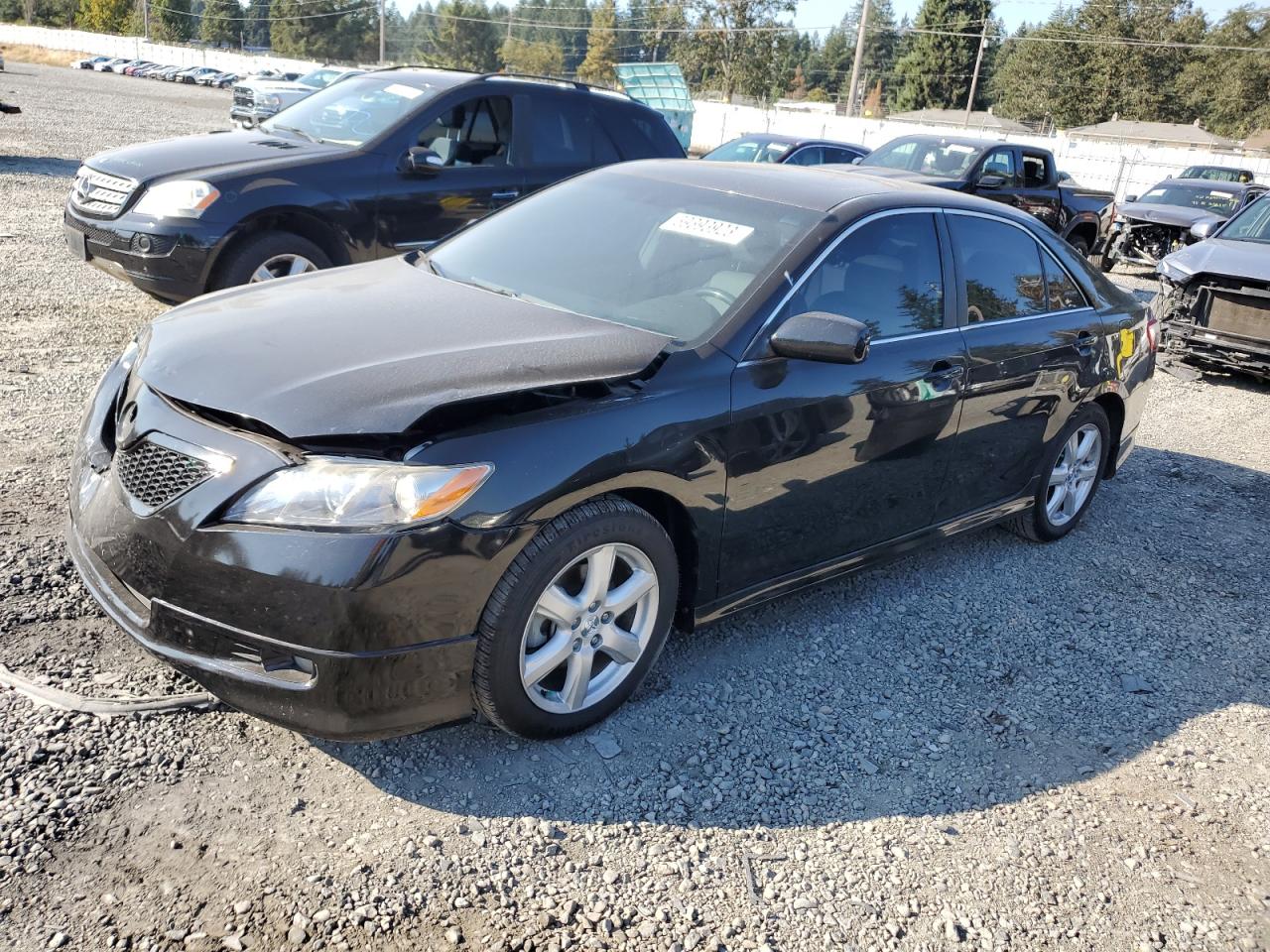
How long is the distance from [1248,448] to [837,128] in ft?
126

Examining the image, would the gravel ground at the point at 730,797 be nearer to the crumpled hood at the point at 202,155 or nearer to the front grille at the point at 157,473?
the front grille at the point at 157,473

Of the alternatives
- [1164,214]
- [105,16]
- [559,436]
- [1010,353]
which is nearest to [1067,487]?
[1010,353]

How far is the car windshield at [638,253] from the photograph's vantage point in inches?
140

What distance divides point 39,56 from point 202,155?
7469cm

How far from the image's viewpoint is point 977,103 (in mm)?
90438

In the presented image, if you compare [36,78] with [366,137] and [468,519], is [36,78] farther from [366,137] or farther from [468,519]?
[468,519]

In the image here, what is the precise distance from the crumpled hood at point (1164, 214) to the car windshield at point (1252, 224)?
555 centimetres

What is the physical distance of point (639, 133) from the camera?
841 centimetres

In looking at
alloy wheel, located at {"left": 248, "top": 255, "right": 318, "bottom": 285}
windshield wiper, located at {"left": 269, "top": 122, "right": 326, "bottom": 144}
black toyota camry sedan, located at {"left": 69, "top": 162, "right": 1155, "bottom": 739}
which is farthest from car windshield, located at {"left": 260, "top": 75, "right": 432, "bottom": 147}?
black toyota camry sedan, located at {"left": 69, "top": 162, "right": 1155, "bottom": 739}

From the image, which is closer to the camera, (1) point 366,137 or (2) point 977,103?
(1) point 366,137

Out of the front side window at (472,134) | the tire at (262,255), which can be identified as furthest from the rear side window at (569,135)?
the tire at (262,255)

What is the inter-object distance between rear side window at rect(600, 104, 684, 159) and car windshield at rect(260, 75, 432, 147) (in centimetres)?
155

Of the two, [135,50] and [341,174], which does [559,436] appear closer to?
[341,174]

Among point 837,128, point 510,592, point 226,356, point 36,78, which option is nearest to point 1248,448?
point 510,592
